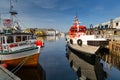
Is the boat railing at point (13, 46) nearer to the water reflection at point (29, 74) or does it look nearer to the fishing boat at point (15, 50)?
the fishing boat at point (15, 50)

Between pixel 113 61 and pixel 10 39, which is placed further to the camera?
pixel 113 61

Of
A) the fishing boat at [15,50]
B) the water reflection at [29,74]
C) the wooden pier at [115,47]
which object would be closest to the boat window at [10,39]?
the fishing boat at [15,50]

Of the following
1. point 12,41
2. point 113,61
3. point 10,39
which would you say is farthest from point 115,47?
point 10,39

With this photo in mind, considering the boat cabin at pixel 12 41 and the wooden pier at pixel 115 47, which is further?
the wooden pier at pixel 115 47

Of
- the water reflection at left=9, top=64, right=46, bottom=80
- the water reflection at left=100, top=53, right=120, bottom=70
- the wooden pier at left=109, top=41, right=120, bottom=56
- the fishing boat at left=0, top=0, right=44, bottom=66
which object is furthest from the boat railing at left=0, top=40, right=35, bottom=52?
the wooden pier at left=109, top=41, right=120, bottom=56

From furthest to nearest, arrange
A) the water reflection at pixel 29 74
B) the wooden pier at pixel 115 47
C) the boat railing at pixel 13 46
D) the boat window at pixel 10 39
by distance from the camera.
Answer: the wooden pier at pixel 115 47 < the boat window at pixel 10 39 < the boat railing at pixel 13 46 < the water reflection at pixel 29 74

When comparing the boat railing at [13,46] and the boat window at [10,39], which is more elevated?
the boat window at [10,39]

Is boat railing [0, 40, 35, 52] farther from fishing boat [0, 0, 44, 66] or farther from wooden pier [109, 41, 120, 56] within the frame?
wooden pier [109, 41, 120, 56]

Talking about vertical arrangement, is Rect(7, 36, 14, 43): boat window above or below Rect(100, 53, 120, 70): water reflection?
above

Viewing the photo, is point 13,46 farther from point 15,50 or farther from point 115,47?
point 115,47

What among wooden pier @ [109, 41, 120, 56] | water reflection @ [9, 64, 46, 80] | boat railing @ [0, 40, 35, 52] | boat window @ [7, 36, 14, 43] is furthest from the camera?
wooden pier @ [109, 41, 120, 56]

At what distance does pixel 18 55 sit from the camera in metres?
15.1

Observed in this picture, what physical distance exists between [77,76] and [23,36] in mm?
8081

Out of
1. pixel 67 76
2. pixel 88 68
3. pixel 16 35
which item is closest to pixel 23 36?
pixel 16 35
